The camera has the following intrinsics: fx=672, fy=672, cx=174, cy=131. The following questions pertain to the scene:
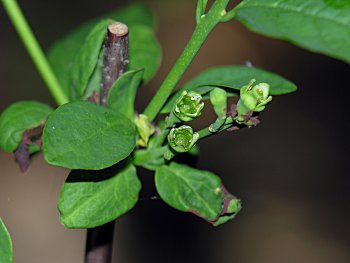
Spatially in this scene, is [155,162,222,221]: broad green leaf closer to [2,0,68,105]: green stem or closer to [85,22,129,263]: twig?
[85,22,129,263]: twig

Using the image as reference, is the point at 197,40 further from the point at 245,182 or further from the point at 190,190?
the point at 245,182

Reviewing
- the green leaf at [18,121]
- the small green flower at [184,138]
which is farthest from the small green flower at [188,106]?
the green leaf at [18,121]

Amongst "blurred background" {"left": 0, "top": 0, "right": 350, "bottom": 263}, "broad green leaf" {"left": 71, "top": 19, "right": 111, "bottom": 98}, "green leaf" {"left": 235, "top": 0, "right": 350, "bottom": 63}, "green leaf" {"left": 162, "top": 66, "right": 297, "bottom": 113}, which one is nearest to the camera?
"green leaf" {"left": 235, "top": 0, "right": 350, "bottom": 63}

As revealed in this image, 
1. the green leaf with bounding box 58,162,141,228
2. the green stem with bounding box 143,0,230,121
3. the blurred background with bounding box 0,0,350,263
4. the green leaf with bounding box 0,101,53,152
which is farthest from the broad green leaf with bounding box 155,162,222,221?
the blurred background with bounding box 0,0,350,263

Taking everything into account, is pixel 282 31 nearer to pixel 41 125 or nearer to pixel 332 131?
pixel 41 125

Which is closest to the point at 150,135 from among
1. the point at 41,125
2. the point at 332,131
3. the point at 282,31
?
the point at 41,125

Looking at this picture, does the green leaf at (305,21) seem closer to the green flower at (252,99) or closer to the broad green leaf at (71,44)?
the green flower at (252,99)
